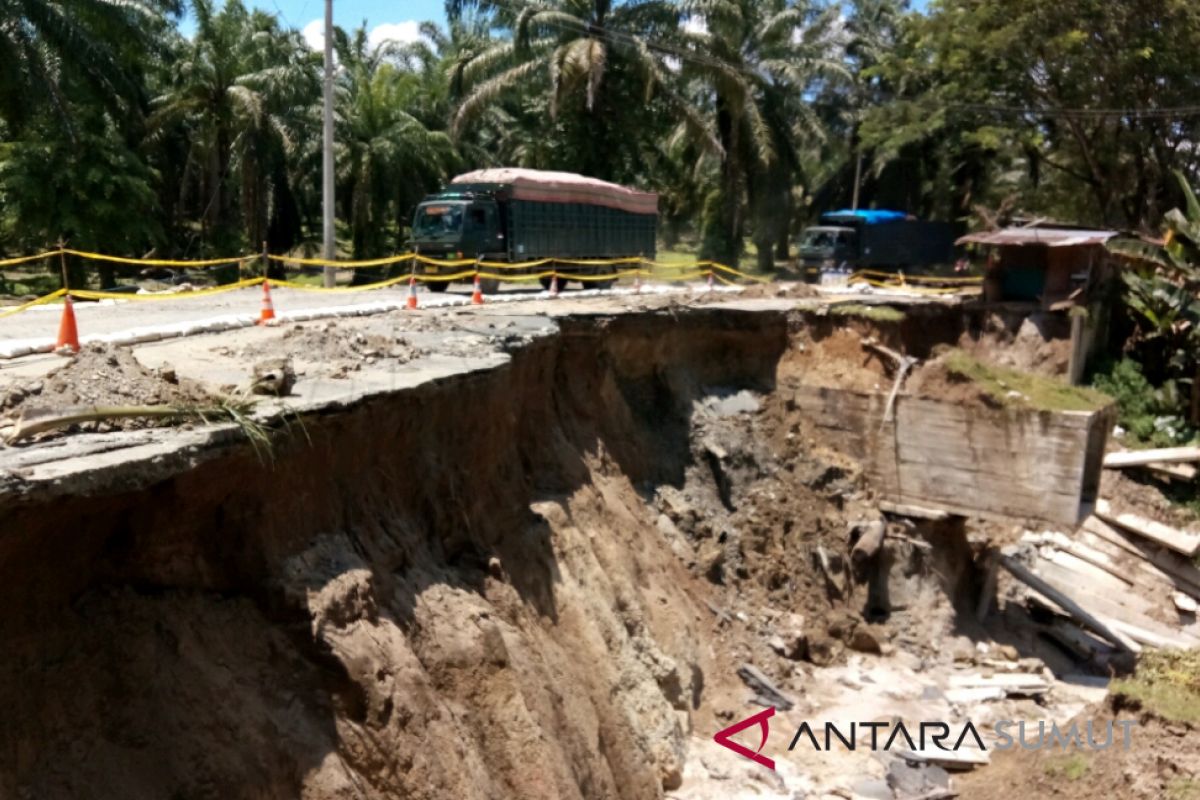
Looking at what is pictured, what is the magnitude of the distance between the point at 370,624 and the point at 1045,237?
20.3 metres

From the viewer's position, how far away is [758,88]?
35.5m

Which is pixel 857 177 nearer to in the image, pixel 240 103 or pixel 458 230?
pixel 458 230

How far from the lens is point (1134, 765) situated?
35.8ft

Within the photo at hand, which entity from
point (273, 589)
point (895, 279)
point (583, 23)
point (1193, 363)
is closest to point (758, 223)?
point (895, 279)

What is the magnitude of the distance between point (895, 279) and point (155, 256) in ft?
76.7

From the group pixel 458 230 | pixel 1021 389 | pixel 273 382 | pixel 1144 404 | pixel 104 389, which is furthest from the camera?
pixel 1144 404

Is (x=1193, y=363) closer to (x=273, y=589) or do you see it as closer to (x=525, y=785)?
(x=525, y=785)

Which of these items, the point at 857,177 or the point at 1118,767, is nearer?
the point at 1118,767

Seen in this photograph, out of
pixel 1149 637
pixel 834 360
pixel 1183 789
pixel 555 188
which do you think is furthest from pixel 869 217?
pixel 1183 789

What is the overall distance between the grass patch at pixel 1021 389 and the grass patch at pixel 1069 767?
287 inches

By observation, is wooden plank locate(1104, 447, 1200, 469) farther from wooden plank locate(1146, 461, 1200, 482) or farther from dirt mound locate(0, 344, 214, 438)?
dirt mound locate(0, 344, 214, 438)

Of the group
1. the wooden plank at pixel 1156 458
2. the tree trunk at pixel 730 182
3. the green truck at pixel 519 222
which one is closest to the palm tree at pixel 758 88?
the tree trunk at pixel 730 182

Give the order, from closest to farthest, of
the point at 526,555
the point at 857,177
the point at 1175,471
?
the point at 526,555 < the point at 1175,471 < the point at 857,177

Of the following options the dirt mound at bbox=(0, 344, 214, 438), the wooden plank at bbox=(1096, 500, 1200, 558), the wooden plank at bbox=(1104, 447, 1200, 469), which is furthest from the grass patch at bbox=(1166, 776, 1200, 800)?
the wooden plank at bbox=(1104, 447, 1200, 469)
